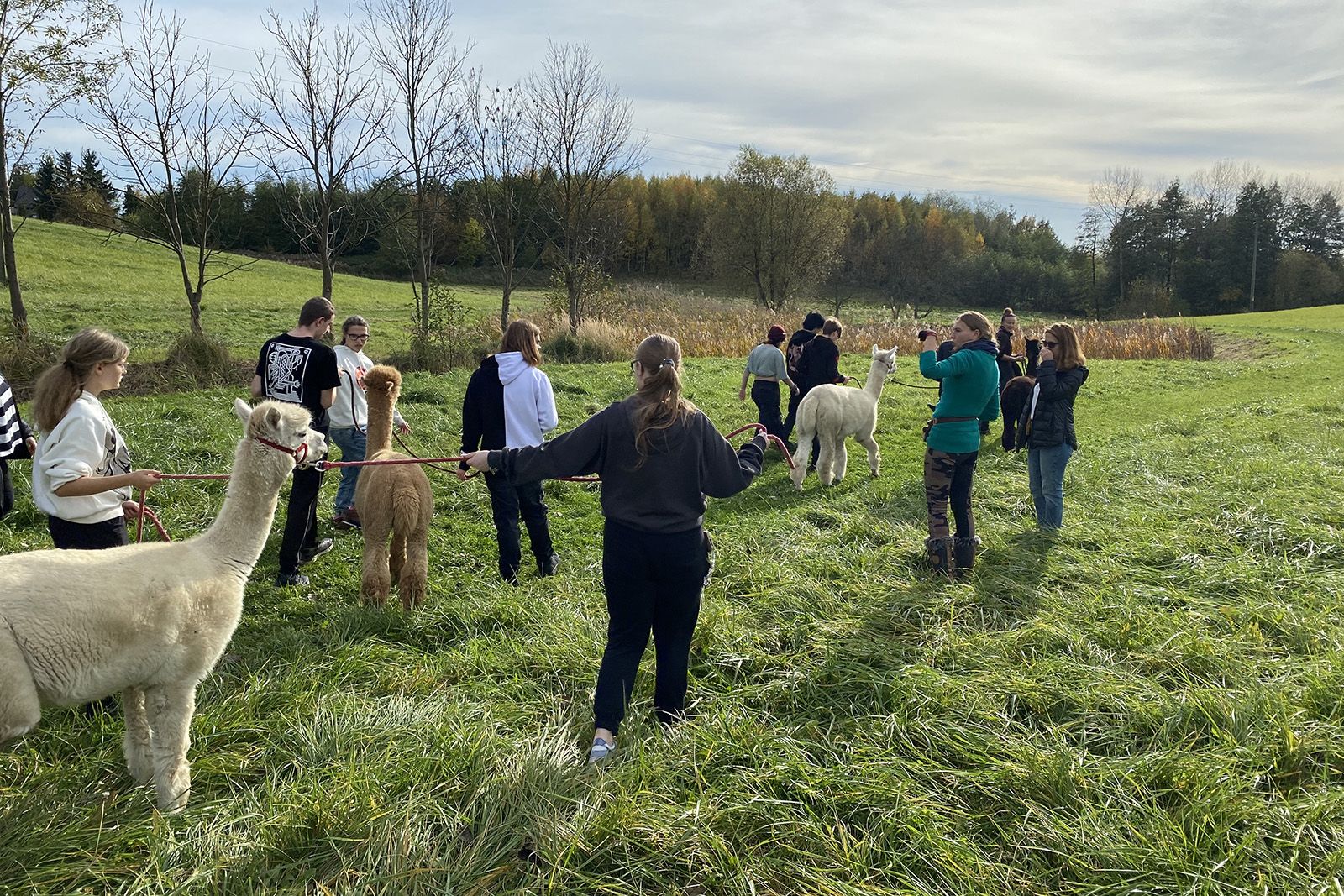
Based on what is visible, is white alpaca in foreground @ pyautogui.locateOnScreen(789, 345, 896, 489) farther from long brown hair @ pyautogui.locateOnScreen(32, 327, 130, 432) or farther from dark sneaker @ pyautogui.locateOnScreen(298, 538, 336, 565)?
long brown hair @ pyautogui.locateOnScreen(32, 327, 130, 432)

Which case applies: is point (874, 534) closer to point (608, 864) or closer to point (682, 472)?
point (682, 472)

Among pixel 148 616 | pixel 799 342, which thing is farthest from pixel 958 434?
pixel 148 616

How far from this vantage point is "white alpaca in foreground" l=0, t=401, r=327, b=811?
254 centimetres

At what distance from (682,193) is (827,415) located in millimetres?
61068

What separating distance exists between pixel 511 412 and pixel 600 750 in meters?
2.72

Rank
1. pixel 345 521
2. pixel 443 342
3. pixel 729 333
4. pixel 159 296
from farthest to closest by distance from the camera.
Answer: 1. pixel 159 296
2. pixel 729 333
3. pixel 443 342
4. pixel 345 521

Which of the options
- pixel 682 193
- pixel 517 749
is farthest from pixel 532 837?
pixel 682 193

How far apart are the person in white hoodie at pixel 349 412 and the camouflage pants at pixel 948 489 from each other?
4.45 meters

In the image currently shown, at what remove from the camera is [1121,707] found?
3527mm

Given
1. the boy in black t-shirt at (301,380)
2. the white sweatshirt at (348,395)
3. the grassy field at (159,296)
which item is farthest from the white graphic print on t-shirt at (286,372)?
the grassy field at (159,296)

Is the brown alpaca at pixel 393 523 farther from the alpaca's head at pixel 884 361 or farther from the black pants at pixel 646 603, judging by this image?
the alpaca's head at pixel 884 361

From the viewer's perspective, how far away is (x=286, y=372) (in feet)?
16.9

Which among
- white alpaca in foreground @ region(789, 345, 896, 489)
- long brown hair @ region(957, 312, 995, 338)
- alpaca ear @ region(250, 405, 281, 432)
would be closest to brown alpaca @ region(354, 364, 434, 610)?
alpaca ear @ region(250, 405, 281, 432)

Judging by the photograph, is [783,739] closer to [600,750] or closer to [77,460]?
[600,750]
